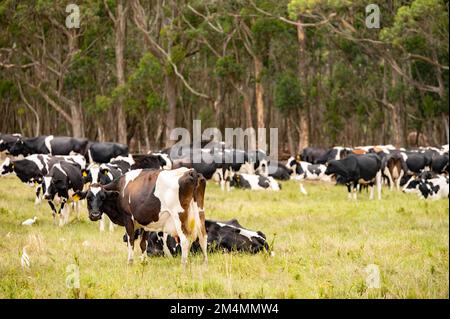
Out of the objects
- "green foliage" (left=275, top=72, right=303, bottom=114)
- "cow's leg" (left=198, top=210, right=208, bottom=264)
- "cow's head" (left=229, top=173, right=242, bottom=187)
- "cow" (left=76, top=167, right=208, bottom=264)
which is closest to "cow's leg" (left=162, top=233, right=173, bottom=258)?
"cow" (left=76, top=167, right=208, bottom=264)

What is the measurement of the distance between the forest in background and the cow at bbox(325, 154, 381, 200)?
744cm

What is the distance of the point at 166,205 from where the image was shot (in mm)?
11062

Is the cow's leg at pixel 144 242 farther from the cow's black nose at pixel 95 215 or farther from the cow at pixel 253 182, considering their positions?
the cow at pixel 253 182

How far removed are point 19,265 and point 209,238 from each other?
3181 mm

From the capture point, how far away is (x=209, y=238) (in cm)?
1223

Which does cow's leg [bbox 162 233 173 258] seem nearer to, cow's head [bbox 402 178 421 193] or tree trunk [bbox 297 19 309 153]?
cow's head [bbox 402 178 421 193]

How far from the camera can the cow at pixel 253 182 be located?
29.1 meters

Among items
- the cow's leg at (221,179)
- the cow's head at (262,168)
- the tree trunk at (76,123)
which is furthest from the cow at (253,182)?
the tree trunk at (76,123)

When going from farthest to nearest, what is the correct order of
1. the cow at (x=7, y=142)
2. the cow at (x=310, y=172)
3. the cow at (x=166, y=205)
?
1. the cow at (x=310, y=172)
2. the cow at (x=7, y=142)
3. the cow at (x=166, y=205)

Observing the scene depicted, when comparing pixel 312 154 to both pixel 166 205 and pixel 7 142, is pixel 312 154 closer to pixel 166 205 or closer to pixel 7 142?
pixel 7 142

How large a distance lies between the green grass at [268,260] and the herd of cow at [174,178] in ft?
1.62
